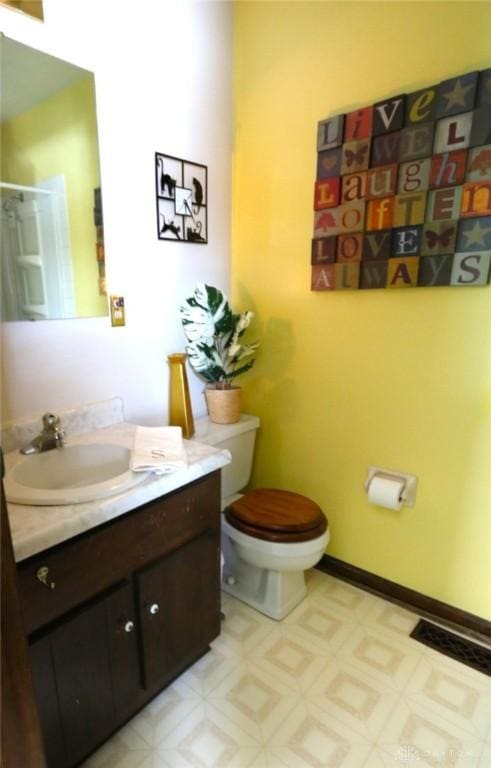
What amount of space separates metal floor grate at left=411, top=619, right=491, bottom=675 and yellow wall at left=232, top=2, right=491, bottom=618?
0.12 meters

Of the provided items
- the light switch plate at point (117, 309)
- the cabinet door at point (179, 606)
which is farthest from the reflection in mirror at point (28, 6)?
the cabinet door at point (179, 606)

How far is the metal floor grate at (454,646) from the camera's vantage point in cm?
143

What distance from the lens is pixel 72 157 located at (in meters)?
1.30

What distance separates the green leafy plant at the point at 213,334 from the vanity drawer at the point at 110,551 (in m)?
0.59

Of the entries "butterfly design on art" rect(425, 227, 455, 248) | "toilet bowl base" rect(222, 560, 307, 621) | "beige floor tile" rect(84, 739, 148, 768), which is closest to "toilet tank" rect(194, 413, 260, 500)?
"toilet bowl base" rect(222, 560, 307, 621)

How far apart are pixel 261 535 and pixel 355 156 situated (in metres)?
1.45

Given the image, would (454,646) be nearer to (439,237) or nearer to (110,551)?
(110,551)

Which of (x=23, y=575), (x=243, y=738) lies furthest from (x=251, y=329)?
(x=243, y=738)

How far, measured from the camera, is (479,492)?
1.45m

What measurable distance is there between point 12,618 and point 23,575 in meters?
0.36

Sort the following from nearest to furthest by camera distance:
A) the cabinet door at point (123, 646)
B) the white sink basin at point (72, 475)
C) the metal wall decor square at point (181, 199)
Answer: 1. the white sink basin at point (72, 475)
2. the cabinet door at point (123, 646)
3. the metal wall decor square at point (181, 199)

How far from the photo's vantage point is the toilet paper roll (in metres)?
1.55

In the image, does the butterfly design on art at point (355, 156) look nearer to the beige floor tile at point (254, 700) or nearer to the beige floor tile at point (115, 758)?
the beige floor tile at point (254, 700)

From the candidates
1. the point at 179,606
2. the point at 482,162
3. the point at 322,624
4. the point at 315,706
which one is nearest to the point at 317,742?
the point at 315,706
